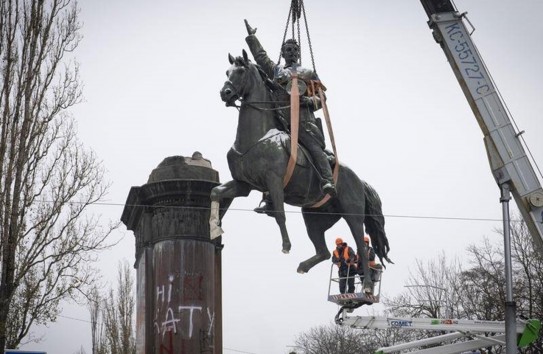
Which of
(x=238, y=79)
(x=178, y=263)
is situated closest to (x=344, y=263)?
(x=178, y=263)

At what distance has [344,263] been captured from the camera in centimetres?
1700

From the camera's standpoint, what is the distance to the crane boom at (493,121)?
52.6 feet

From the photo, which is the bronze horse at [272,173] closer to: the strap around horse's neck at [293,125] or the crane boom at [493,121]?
the strap around horse's neck at [293,125]

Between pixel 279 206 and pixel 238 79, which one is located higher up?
pixel 238 79

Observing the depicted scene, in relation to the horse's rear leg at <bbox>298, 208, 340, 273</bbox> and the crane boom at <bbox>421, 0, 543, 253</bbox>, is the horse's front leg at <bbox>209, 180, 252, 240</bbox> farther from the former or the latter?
the crane boom at <bbox>421, 0, 543, 253</bbox>

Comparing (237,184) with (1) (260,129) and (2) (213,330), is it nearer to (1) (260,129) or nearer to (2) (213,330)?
(1) (260,129)

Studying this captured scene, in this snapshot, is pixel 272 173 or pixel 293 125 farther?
pixel 293 125

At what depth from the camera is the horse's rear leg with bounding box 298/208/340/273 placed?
1523 centimetres

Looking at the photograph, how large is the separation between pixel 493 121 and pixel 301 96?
3.87 meters

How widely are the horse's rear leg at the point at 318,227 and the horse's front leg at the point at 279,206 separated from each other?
1664 millimetres

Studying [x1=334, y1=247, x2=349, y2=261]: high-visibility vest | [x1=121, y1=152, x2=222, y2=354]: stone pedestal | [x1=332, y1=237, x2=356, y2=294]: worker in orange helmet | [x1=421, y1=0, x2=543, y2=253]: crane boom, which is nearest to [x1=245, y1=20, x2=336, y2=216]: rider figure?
[x1=332, y1=237, x2=356, y2=294]: worker in orange helmet

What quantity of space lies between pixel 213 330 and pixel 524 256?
2626cm

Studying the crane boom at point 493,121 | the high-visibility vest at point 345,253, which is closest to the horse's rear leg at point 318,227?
the high-visibility vest at point 345,253

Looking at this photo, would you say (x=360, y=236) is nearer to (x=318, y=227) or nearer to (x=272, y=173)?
(x=318, y=227)
